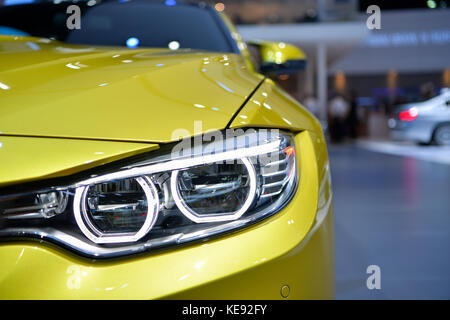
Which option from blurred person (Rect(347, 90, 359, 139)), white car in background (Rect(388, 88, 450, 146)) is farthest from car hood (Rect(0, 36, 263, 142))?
blurred person (Rect(347, 90, 359, 139))

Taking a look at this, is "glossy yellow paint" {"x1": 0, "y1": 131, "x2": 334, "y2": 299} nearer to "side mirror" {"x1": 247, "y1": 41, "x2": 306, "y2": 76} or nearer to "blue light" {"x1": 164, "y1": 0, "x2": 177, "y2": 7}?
"side mirror" {"x1": 247, "y1": 41, "x2": 306, "y2": 76}

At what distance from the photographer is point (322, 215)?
77 centimetres

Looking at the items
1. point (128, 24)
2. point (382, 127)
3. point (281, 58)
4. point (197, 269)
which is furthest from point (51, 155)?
point (382, 127)

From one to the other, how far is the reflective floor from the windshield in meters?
1.17

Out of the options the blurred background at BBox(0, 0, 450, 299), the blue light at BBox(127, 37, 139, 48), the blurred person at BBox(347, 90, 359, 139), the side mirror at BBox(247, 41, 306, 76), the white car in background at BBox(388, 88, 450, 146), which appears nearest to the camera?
the blue light at BBox(127, 37, 139, 48)

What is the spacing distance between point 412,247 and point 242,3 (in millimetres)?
12847

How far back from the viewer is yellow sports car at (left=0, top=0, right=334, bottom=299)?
24.2 inches

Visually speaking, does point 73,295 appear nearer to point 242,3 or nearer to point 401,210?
point 401,210

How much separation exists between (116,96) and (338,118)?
12445 mm

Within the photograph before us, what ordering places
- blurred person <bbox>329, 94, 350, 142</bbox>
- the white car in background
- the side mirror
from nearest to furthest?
the side mirror, the white car in background, blurred person <bbox>329, 94, 350, 142</bbox>

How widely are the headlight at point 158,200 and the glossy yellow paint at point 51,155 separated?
0.03 metres

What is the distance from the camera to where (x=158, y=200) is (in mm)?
679

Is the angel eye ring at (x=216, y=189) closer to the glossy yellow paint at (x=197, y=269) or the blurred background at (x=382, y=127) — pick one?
the glossy yellow paint at (x=197, y=269)

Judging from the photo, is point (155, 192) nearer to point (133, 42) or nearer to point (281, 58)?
point (133, 42)
